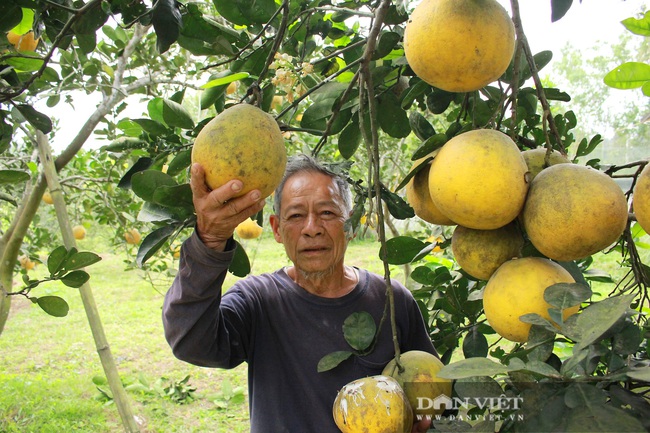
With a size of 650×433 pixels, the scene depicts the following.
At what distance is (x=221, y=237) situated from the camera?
3.75 ft

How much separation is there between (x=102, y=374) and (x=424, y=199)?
5.32m

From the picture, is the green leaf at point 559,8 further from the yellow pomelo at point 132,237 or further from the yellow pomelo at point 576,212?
the yellow pomelo at point 132,237

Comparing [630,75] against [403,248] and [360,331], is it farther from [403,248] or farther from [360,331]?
[360,331]

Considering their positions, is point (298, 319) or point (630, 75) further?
point (298, 319)

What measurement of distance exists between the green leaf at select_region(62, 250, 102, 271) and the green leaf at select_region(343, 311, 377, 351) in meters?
0.78

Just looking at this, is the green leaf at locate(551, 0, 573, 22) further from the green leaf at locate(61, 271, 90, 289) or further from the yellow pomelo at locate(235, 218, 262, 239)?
the yellow pomelo at locate(235, 218, 262, 239)

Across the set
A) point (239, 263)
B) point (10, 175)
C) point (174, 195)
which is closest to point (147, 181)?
point (174, 195)

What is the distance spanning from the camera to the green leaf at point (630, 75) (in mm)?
1081

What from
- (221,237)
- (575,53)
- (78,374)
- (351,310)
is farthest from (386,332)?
(575,53)

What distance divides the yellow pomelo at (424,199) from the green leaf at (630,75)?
0.43 meters

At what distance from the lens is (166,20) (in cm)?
103

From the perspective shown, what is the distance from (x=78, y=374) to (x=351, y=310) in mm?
4602

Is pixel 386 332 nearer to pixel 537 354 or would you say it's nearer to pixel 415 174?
pixel 415 174

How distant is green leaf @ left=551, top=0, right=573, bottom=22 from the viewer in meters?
0.96
